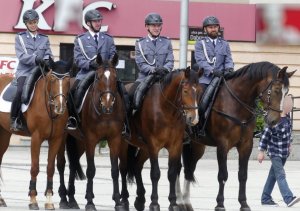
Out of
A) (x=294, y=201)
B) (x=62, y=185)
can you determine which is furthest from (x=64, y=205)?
(x=294, y=201)

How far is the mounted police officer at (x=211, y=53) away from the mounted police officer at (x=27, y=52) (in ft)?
8.49

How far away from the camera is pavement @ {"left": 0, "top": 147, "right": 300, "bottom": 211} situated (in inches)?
757

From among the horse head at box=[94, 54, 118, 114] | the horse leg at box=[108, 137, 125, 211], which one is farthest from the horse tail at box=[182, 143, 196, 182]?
the horse head at box=[94, 54, 118, 114]

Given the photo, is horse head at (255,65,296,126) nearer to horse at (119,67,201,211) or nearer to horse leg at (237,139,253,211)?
horse leg at (237,139,253,211)

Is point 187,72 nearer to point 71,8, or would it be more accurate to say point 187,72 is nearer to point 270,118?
point 270,118

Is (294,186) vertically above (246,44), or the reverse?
(246,44)

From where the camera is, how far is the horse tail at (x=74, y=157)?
18.9 metres

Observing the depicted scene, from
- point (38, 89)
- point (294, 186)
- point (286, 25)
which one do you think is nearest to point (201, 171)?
point (294, 186)

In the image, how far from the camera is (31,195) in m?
17.5

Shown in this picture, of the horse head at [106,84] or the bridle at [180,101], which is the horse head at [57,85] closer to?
the horse head at [106,84]

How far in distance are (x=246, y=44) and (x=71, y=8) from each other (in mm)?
6560

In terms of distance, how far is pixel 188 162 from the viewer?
19.4 meters

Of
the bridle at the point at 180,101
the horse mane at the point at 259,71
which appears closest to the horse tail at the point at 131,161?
the bridle at the point at 180,101

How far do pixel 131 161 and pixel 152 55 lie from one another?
1.88 meters
